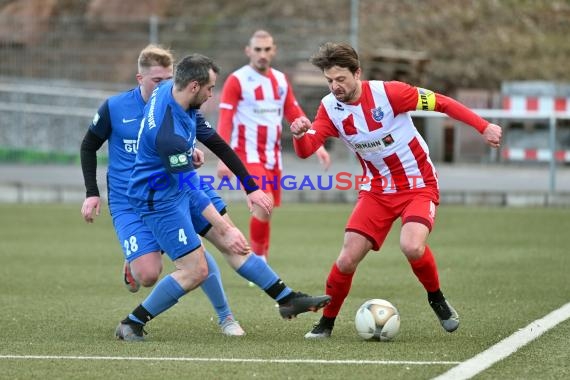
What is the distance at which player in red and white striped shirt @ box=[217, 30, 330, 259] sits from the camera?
37.0ft

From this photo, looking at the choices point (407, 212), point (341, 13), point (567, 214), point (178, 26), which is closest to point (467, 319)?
point (407, 212)

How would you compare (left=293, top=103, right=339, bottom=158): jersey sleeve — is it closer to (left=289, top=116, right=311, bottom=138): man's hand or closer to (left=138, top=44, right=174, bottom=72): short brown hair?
(left=289, top=116, right=311, bottom=138): man's hand

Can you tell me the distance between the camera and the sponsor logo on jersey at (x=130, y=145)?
26.7ft

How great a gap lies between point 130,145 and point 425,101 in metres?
2.01

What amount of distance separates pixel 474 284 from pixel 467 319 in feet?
6.91

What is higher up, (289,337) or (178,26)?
(178,26)

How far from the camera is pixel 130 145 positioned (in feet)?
26.7

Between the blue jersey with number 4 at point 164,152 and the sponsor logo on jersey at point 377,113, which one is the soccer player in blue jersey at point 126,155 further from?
the sponsor logo on jersey at point 377,113

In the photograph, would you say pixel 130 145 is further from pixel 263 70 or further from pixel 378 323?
pixel 263 70

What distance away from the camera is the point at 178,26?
845 inches

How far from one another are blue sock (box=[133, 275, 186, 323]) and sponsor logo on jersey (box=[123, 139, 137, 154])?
100 centimetres

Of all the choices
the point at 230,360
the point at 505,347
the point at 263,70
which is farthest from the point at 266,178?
the point at 230,360

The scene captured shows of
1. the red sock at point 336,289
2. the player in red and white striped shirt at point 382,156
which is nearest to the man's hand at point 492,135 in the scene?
the player in red and white striped shirt at point 382,156

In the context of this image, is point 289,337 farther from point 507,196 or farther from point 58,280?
point 507,196
